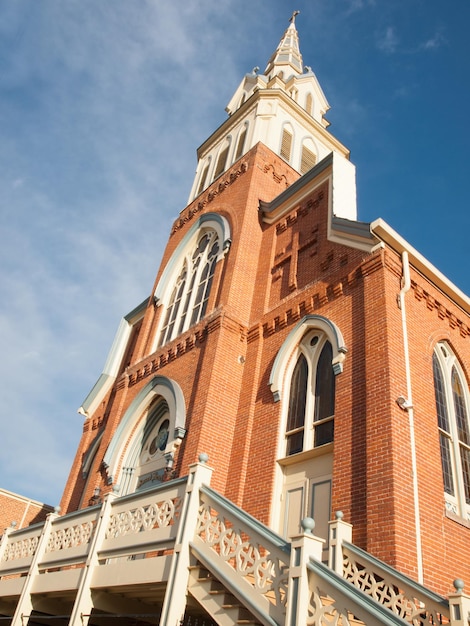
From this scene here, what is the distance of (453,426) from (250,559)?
5496mm

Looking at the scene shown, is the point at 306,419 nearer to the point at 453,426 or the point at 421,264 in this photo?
the point at 453,426

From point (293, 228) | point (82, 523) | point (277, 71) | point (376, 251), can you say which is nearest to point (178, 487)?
point (82, 523)

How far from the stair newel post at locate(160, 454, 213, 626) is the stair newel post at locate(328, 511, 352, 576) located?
179cm

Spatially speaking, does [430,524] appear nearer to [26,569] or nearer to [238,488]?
[238,488]

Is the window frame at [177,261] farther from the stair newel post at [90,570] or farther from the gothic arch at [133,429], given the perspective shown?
the stair newel post at [90,570]

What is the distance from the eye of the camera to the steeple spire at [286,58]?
24562 millimetres

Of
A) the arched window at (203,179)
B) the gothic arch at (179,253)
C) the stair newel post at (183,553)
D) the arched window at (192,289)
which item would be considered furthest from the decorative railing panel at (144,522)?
the arched window at (203,179)

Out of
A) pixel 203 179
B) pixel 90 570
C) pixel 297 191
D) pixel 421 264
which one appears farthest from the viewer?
pixel 203 179

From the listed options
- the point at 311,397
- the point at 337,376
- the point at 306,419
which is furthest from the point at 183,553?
the point at 311,397

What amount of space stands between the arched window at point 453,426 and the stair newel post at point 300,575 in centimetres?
439

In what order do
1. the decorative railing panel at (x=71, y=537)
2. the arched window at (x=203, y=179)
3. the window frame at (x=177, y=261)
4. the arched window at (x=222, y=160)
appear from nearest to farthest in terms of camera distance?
the decorative railing panel at (x=71, y=537)
the window frame at (x=177, y=261)
the arched window at (x=222, y=160)
the arched window at (x=203, y=179)

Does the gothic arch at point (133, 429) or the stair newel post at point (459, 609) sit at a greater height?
the gothic arch at point (133, 429)

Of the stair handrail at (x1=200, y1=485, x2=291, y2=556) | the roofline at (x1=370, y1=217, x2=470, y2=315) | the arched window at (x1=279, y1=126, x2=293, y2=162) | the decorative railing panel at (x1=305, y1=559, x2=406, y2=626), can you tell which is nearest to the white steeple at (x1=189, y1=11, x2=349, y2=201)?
the arched window at (x1=279, y1=126, x2=293, y2=162)

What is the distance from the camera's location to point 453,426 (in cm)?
970
